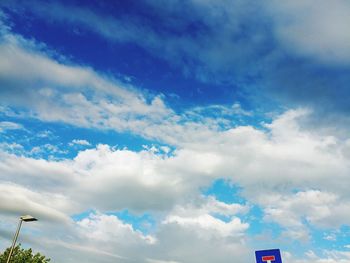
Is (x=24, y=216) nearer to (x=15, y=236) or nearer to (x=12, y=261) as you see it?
(x=15, y=236)

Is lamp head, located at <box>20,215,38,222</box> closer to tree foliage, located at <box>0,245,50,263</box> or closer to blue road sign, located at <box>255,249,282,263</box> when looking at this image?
blue road sign, located at <box>255,249,282,263</box>

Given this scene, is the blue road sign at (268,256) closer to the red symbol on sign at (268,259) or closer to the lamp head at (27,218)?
the red symbol on sign at (268,259)

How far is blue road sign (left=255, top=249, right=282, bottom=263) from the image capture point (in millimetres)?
10305

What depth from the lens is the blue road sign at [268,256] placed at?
10.3 metres

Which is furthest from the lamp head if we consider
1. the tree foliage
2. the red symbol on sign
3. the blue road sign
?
the tree foliage

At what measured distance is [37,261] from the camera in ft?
179

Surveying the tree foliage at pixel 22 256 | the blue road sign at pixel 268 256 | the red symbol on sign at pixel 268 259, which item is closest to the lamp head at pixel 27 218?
the blue road sign at pixel 268 256

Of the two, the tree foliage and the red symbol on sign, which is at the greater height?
the tree foliage

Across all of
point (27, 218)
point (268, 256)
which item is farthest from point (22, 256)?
point (268, 256)

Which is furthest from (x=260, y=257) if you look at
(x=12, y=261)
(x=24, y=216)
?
(x=12, y=261)

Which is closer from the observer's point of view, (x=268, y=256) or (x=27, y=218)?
(x=268, y=256)

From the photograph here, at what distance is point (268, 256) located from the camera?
10469mm

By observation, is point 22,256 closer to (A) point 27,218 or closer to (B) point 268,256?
(A) point 27,218

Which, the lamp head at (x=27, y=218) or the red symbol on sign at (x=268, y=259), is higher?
the lamp head at (x=27, y=218)
